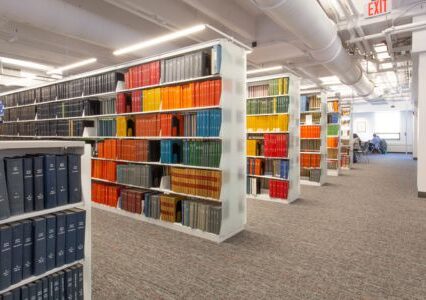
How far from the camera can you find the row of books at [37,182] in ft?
4.88

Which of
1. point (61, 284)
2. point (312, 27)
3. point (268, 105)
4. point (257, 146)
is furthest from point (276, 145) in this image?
point (61, 284)

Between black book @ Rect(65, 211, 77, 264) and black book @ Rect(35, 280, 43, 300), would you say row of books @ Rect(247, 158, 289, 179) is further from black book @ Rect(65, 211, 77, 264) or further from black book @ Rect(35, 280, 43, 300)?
black book @ Rect(35, 280, 43, 300)

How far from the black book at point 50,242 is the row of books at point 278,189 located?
175 inches

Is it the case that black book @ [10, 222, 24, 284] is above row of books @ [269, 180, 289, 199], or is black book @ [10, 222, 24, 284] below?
above

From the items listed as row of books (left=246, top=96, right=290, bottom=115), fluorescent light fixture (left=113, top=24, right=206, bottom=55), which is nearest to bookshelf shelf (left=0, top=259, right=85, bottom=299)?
fluorescent light fixture (left=113, top=24, right=206, bottom=55)

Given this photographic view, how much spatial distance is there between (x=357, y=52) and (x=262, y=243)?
6.55 m

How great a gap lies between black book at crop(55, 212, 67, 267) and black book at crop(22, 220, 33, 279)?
0.44 ft

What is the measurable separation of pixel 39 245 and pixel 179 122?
8.65 ft

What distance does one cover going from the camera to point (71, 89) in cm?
552

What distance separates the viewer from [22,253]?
154 centimetres

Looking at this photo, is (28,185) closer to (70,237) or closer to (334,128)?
(70,237)

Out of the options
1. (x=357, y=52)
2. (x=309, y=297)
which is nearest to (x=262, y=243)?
(x=309, y=297)

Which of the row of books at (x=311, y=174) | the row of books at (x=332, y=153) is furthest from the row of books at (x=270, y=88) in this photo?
the row of books at (x=332, y=153)

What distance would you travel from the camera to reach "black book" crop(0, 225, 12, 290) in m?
1.44
